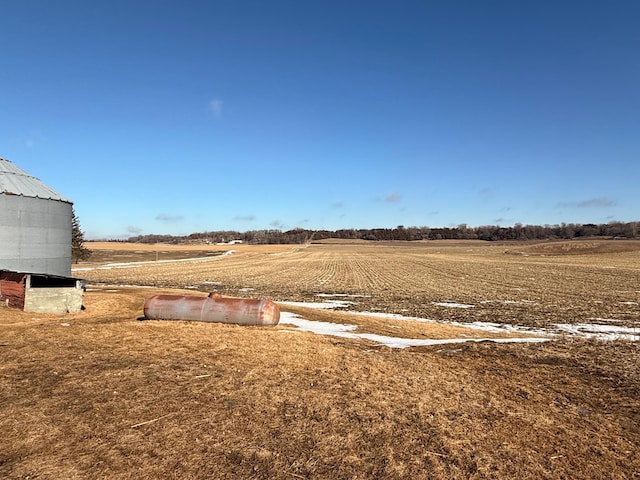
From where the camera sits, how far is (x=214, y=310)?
48.0ft

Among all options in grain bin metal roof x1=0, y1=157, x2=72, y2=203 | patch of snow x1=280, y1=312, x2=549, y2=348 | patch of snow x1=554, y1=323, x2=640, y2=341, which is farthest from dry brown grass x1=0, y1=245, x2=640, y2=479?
grain bin metal roof x1=0, y1=157, x2=72, y2=203

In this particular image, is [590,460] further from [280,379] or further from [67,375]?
[67,375]

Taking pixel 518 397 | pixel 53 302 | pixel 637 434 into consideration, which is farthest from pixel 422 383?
pixel 53 302

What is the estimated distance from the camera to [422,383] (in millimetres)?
9117

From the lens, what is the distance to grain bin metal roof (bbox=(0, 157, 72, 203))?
63.6 ft

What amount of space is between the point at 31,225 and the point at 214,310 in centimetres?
1171

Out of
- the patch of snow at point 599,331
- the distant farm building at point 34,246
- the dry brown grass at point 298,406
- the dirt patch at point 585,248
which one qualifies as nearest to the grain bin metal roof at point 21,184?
the distant farm building at point 34,246

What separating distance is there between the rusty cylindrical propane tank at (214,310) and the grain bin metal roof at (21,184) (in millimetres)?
9905

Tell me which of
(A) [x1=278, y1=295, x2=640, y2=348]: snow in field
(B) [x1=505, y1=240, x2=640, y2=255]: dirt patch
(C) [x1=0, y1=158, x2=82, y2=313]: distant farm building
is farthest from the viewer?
(B) [x1=505, y1=240, x2=640, y2=255]: dirt patch

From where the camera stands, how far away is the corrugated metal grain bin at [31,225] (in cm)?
1897

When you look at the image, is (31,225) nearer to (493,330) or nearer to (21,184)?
(21,184)

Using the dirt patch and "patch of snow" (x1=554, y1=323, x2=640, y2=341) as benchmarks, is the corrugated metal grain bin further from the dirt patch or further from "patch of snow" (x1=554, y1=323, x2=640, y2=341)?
the dirt patch

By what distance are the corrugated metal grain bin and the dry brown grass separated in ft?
21.5

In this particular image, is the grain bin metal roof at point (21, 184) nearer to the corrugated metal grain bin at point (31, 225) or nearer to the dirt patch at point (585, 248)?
the corrugated metal grain bin at point (31, 225)
